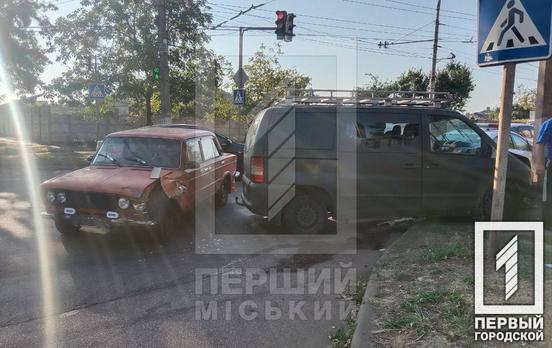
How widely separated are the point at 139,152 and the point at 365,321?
4804 mm

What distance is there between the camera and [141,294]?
15.8ft

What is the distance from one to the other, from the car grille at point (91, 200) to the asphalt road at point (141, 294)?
0.58m

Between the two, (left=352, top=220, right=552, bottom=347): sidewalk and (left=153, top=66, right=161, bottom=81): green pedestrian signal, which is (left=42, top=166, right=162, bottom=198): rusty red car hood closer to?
(left=352, top=220, right=552, bottom=347): sidewalk

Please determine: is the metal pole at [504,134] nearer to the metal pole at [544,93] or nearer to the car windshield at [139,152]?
the metal pole at [544,93]

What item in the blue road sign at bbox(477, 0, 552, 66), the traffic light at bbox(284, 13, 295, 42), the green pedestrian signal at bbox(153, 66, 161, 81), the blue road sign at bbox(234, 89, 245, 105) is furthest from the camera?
the blue road sign at bbox(234, 89, 245, 105)

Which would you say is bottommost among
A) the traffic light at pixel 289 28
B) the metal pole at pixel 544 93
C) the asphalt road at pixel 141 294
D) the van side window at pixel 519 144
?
the asphalt road at pixel 141 294

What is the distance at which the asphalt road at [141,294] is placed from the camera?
12.8ft

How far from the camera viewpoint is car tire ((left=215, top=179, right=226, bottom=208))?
9.51 meters

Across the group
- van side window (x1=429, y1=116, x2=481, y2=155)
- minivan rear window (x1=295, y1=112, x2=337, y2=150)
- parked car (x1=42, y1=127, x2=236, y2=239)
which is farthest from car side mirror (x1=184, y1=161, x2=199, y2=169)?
van side window (x1=429, y1=116, x2=481, y2=155)

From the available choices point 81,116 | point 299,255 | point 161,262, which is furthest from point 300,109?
point 81,116

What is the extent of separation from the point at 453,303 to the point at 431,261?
4.12ft

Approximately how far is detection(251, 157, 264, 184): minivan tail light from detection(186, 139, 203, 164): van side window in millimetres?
1226

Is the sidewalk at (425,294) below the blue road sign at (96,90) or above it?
below

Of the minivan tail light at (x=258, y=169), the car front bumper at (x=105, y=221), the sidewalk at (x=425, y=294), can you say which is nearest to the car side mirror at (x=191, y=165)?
the minivan tail light at (x=258, y=169)
